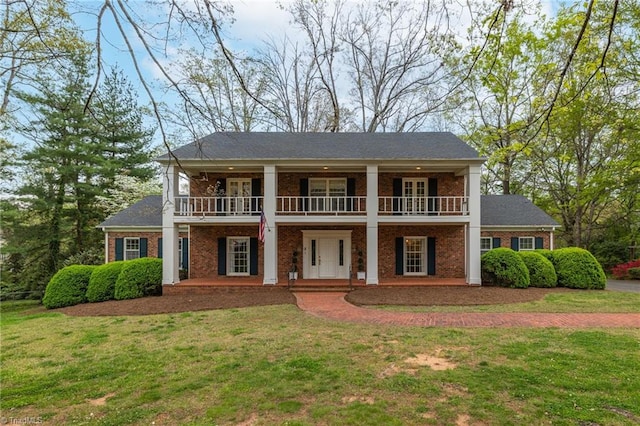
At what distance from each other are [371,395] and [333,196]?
1068 cm

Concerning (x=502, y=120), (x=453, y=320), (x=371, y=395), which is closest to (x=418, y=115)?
(x=502, y=120)

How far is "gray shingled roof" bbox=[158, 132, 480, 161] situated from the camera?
13.0 m

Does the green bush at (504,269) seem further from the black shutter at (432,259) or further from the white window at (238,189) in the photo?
the white window at (238,189)

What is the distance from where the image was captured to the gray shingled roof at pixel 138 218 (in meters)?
16.6

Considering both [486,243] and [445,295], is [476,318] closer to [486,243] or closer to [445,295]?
[445,295]

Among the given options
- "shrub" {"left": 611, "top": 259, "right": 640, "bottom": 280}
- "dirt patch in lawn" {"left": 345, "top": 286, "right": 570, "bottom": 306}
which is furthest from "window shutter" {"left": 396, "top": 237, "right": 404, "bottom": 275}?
"shrub" {"left": 611, "top": 259, "right": 640, "bottom": 280}

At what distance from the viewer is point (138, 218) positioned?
55.8 ft

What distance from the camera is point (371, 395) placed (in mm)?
4188

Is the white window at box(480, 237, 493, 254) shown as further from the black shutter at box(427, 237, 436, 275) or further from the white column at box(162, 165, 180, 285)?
the white column at box(162, 165, 180, 285)

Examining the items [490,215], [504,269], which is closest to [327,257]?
[504,269]

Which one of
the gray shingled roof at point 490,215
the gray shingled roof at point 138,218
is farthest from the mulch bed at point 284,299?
the gray shingled roof at point 138,218

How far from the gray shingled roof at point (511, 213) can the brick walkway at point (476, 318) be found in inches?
332

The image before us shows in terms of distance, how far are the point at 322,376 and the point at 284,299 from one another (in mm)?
6219

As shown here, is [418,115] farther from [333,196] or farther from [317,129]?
[333,196]
